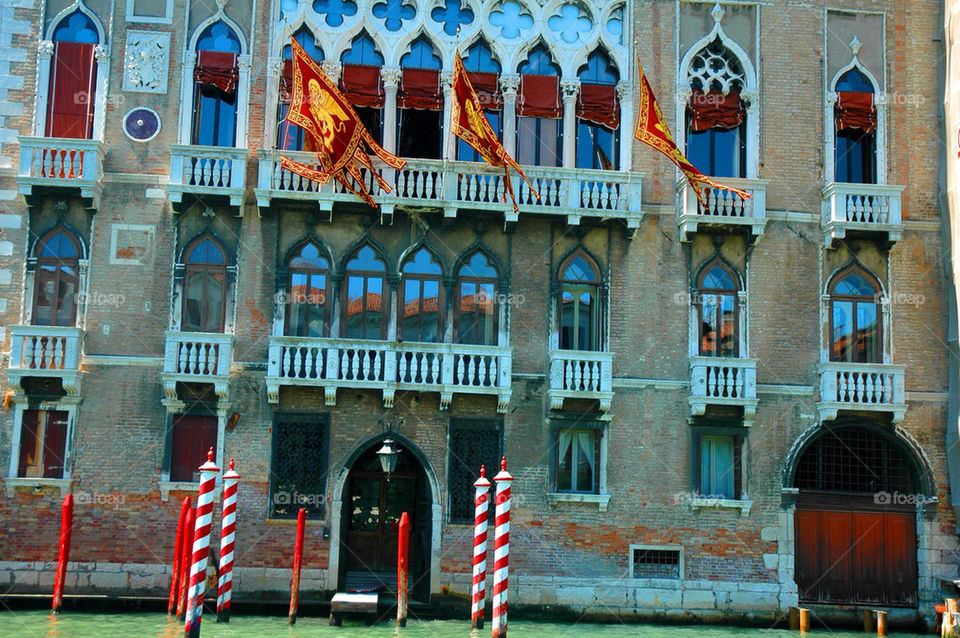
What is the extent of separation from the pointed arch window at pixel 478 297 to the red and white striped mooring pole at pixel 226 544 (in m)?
5.46

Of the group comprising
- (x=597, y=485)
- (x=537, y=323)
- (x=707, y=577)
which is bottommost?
(x=707, y=577)

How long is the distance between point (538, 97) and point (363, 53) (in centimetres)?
349

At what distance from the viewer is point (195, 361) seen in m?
20.2

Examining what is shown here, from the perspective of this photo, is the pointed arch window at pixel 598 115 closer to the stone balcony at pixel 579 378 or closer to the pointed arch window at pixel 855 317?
the stone balcony at pixel 579 378

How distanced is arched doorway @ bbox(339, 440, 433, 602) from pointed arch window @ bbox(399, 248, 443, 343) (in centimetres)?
231

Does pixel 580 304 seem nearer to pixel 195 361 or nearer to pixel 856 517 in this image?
pixel 856 517

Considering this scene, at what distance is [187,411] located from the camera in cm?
2042

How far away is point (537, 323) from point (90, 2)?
10.4 m

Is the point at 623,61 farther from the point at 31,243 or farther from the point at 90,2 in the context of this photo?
the point at 31,243

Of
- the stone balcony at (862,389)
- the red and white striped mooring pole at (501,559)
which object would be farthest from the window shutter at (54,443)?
the stone balcony at (862,389)

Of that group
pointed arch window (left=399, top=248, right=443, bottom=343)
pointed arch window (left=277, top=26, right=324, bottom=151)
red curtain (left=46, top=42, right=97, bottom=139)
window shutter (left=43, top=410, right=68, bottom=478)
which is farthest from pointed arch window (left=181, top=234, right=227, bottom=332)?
pointed arch window (left=399, top=248, right=443, bottom=343)

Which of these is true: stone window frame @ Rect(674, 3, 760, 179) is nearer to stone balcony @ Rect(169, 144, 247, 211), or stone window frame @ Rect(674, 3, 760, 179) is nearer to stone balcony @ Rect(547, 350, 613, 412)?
stone balcony @ Rect(547, 350, 613, 412)

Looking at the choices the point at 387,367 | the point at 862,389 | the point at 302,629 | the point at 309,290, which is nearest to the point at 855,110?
the point at 862,389

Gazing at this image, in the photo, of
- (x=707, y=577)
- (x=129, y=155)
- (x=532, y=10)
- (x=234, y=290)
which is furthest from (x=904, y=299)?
(x=129, y=155)
